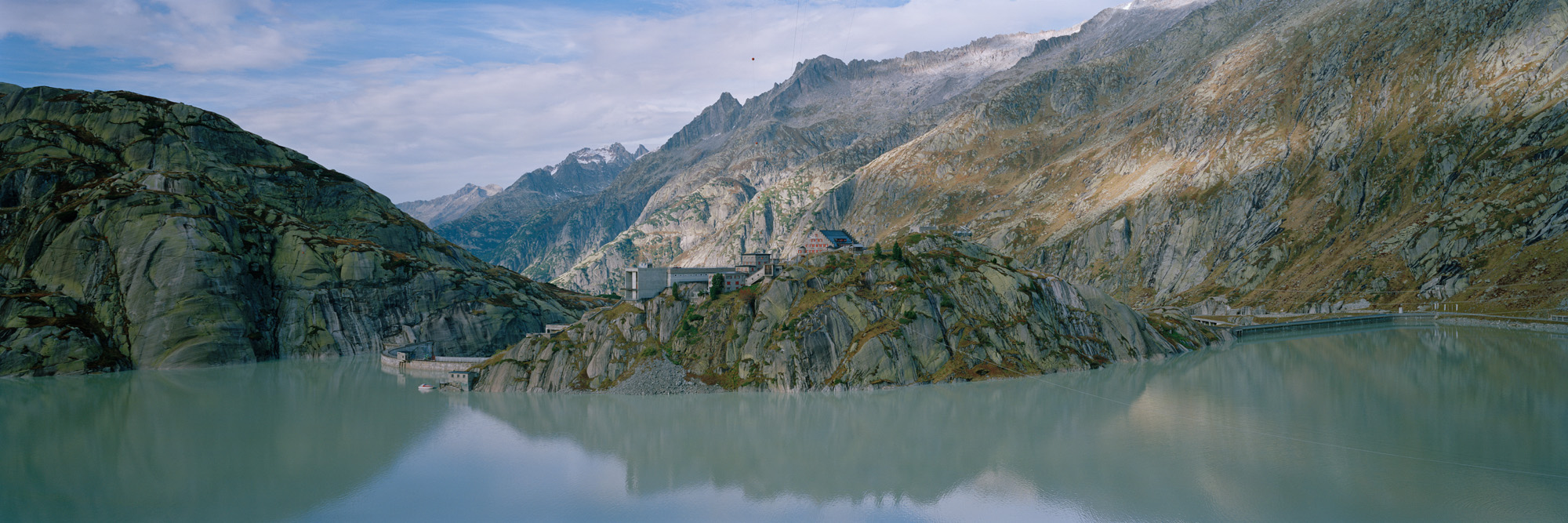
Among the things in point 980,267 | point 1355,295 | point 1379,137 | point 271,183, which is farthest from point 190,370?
point 1379,137

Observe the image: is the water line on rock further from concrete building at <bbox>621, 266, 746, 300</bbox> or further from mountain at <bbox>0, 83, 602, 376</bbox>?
mountain at <bbox>0, 83, 602, 376</bbox>

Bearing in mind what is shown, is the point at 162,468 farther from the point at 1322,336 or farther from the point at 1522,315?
the point at 1522,315

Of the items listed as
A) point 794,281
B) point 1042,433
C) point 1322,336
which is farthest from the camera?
point 1322,336

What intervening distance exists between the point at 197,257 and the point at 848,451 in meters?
119

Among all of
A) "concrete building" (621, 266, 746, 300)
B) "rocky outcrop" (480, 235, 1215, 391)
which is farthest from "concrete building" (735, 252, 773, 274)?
"rocky outcrop" (480, 235, 1215, 391)

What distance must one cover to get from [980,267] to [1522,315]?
3472 inches

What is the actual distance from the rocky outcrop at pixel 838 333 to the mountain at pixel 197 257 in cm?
5990

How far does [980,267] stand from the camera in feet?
332

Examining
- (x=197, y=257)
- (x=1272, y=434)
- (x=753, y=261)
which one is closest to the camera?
(x=1272, y=434)

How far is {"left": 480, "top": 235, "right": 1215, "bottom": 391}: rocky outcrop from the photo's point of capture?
85250mm

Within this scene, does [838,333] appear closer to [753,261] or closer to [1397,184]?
[753,261]

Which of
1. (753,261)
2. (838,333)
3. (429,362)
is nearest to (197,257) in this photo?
(429,362)

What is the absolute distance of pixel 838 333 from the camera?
285 feet

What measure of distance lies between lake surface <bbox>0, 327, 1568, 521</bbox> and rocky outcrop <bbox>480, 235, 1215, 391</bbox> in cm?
332
